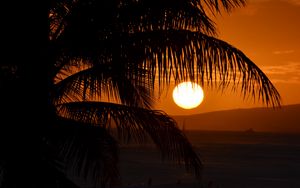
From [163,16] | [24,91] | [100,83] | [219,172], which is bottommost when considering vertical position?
[219,172]

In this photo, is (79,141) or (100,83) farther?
(100,83)

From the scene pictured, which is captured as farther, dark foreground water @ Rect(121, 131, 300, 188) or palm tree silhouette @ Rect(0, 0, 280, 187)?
dark foreground water @ Rect(121, 131, 300, 188)

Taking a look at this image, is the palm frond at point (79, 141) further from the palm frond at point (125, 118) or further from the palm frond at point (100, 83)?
the palm frond at point (100, 83)

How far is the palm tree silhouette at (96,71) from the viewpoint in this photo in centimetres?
570

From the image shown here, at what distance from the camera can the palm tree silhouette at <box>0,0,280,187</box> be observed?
225 inches

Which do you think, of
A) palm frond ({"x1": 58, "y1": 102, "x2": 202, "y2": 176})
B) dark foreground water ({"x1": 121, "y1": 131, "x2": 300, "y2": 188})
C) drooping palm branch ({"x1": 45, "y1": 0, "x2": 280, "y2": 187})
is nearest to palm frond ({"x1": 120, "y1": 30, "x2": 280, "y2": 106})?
drooping palm branch ({"x1": 45, "y1": 0, "x2": 280, "y2": 187})

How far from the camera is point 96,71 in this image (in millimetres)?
6441

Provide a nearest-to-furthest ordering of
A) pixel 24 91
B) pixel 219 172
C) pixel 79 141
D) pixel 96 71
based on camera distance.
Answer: pixel 24 91, pixel 79 141, pixel 96 71, pixel 219 172

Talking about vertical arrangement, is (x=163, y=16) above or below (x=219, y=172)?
above

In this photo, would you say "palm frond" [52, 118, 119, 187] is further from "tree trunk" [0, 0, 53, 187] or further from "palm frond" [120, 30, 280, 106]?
"palm frond" [120, 30, 280, 106]

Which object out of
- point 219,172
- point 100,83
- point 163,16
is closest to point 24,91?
point 100,83

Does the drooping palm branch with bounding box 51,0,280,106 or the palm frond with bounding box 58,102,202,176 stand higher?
the drooping palm branch with bounding box 51,0,280,106

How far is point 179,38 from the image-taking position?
596cm

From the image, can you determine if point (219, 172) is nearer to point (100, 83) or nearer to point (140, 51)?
point (100, 83)
